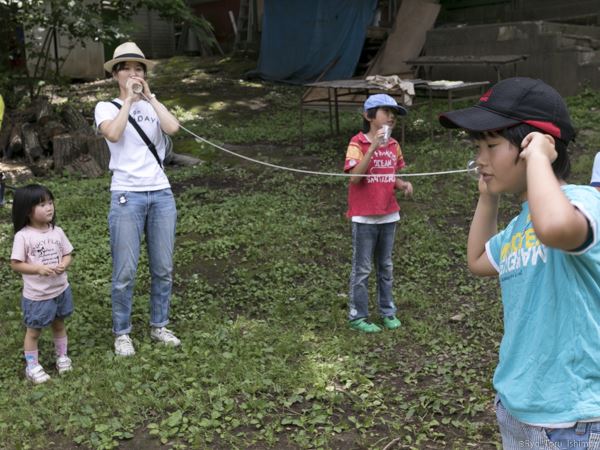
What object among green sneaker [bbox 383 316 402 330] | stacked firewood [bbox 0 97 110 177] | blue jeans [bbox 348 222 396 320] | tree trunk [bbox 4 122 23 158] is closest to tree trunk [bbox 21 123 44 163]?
stacked firewood [bbox 0 97 110 177]

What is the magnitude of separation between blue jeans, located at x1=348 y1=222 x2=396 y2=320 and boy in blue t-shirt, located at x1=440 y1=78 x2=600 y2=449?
9.30 ft

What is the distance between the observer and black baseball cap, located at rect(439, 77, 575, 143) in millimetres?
1736

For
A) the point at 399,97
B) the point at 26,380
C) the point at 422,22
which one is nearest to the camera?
the point at 26,380

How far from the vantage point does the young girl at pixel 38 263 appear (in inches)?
163

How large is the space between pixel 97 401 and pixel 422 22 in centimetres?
1258

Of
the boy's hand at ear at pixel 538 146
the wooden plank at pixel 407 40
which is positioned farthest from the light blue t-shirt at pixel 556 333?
the wooden plank at pixel 407 40

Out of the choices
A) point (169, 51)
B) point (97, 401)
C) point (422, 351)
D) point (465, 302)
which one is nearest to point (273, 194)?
point (465, 302)

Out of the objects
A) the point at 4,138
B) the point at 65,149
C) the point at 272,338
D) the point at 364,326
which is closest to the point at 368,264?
the point at 364,326

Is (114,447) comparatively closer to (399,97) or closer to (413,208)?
(413,208)

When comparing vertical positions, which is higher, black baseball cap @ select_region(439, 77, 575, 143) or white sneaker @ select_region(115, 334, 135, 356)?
black baseball cap @ select_region(439, 77, 575, 143)

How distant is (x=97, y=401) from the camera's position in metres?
3.88

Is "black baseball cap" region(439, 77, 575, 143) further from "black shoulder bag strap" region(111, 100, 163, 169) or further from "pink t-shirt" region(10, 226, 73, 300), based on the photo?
"pink t-shirt" region(10, 226, 73, 300)

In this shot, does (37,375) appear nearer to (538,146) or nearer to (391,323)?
→ (391,323)

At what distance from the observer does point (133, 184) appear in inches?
172
